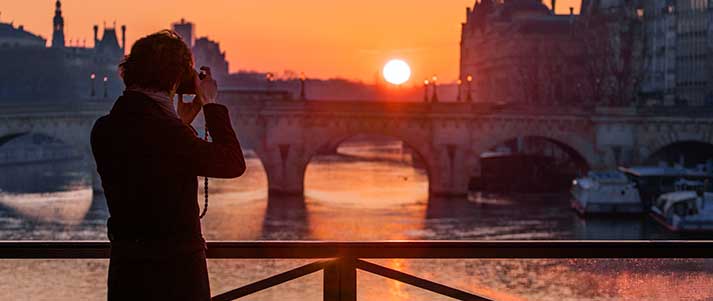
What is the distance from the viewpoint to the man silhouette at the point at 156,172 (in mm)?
5012

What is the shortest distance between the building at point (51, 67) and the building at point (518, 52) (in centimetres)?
3621

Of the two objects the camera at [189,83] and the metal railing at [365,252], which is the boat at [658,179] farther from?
the camera at [189,83]

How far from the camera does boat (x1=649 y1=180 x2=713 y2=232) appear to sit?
153 ft

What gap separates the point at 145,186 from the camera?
504cm

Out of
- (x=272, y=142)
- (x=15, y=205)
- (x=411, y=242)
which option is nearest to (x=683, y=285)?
(x=411, y=242)

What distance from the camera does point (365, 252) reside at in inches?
244

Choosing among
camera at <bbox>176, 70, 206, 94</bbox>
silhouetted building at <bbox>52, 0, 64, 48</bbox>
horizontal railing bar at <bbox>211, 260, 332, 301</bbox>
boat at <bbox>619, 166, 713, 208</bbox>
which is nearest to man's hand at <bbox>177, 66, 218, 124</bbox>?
camera at <bbox>176, 70, 206, 94</bbox>

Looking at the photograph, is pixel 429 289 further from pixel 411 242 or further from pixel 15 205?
pixel 15 205

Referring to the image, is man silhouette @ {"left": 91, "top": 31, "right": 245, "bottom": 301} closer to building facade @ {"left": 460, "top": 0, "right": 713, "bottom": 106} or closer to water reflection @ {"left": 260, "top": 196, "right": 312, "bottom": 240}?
water reflection @ {"left": 260, "top": 196, "right": 312, "bottom": 240}

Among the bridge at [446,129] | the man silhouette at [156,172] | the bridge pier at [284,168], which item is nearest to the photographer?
the man silhouette at [156,172]

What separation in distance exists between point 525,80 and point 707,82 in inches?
849

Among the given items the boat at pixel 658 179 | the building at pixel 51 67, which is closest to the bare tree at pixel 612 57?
the boat at pixel 658 179

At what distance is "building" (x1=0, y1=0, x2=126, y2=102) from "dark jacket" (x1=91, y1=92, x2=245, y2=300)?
3912 inches

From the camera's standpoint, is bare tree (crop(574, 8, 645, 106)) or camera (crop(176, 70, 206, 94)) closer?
camera (crop(176, 70, 206, 94))
